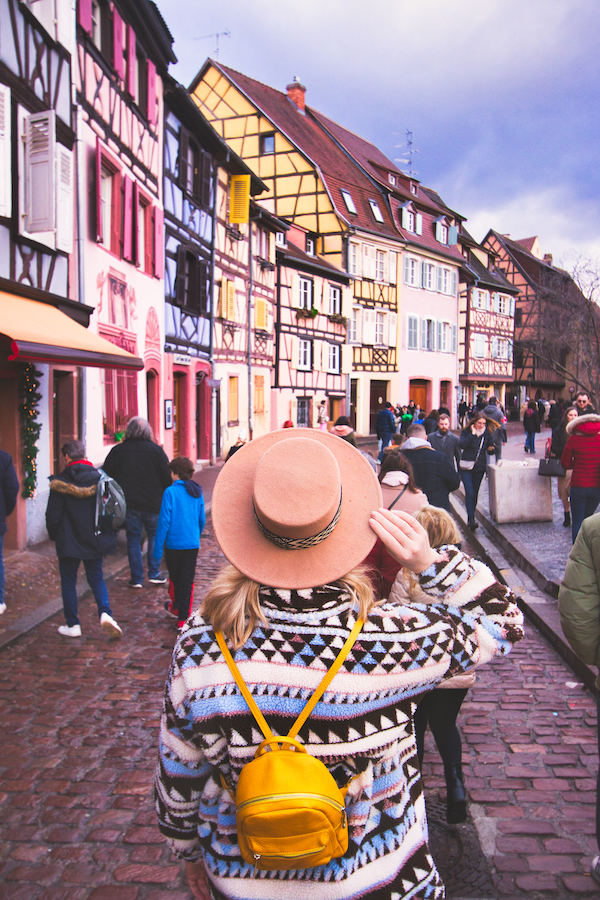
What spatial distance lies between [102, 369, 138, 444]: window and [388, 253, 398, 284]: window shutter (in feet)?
75.3

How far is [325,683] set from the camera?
136 cm

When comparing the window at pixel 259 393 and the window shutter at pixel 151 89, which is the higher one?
the window shutter at pixel 151 89

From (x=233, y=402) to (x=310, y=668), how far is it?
21.0 metres

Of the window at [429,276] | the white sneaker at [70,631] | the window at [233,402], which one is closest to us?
the white sneaker at [70,631]

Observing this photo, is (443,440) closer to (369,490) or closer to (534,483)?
(534,483)

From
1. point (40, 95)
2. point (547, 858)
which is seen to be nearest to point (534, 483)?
point (547, 858)

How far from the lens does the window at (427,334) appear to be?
3581cm

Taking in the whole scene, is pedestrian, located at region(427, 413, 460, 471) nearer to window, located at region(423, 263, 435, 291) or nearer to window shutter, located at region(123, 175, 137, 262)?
window shutter, located at region(123, 175, 137, 262)

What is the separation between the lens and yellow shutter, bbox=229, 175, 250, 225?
65.4 ft

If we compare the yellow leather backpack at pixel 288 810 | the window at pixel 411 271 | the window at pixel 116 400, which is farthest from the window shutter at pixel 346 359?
the yellow leather backpack at pixel 288 810

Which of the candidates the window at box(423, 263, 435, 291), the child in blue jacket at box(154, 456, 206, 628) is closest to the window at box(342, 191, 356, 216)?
the window at box(423, 263, 435, 291)

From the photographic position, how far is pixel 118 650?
5.28 m

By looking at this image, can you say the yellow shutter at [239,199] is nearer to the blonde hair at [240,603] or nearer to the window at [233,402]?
the window at [233,402]

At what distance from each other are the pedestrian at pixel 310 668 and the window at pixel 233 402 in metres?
20.1
